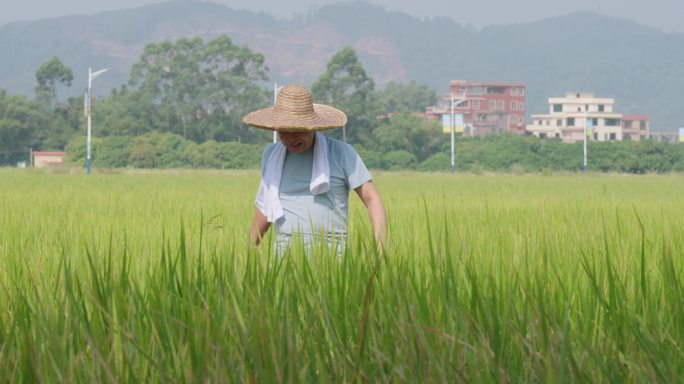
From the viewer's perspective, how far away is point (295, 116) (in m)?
4.30

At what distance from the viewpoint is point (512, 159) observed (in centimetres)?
6756

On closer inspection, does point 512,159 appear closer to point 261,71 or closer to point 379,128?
point 379,128

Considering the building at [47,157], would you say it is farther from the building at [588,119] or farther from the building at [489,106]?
the building at [489,106]

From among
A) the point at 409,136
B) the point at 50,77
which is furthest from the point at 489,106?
the point at 409,136

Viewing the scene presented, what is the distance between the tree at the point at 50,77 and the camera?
8100 centimetres

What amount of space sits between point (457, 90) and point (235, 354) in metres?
137

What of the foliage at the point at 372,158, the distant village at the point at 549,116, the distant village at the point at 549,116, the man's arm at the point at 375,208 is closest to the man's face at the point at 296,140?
the man's arm at the point at 375,208

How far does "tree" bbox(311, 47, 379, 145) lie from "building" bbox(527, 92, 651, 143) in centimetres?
4372

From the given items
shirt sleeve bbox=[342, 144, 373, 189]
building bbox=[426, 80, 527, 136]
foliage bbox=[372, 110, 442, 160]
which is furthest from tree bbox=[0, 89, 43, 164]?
building bbox=[426, 80, 527, 136]

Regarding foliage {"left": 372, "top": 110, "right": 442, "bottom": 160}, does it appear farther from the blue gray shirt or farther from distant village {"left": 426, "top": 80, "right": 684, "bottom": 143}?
the blue gray shirt

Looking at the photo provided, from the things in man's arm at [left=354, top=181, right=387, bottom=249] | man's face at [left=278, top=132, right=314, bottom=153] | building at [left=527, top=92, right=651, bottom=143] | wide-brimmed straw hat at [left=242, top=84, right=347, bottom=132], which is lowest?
man's arm at [left=354, top=181, right=387, bottom=249]

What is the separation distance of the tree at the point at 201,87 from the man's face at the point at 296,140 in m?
65.4

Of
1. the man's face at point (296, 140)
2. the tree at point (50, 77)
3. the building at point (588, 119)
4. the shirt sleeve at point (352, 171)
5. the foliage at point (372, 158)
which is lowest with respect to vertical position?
the foliage at point (372, 158)

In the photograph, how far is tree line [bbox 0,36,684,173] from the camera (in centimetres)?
6134
